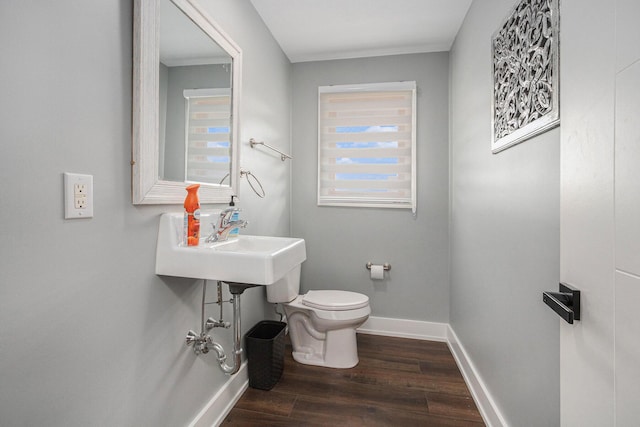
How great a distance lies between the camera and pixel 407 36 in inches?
93.3

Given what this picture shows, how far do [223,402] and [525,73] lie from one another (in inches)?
82.3

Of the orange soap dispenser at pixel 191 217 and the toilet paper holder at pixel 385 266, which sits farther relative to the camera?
the toilet paper holder at pixel 385 266

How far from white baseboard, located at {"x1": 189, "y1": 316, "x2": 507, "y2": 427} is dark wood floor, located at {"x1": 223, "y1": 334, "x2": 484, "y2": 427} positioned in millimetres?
50

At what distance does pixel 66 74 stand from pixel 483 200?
6.15ft

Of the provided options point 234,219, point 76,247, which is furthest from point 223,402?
point 76,247

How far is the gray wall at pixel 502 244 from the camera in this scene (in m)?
1.07

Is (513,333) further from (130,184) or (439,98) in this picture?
(439,98)

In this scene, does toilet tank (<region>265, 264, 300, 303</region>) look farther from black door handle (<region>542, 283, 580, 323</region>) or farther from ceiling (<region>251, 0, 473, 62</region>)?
ceiling (<region>251, 0, 473, 62</region>)

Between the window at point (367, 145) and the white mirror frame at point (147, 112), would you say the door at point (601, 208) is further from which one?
the window at point (367, 145)

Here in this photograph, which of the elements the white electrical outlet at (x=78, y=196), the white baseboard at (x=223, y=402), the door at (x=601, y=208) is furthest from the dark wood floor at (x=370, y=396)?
the white electrical outlet at (x=78, y=196)

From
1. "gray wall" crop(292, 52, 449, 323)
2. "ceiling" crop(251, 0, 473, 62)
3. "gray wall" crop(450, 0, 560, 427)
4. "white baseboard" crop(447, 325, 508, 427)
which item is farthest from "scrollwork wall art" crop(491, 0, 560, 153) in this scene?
"white baseboard" crop(447, 325, 508, 427)

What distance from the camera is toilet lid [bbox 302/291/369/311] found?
206 cm

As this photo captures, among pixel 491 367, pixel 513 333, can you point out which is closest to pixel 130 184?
pixel 513 333

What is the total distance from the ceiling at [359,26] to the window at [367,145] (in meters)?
0.30
